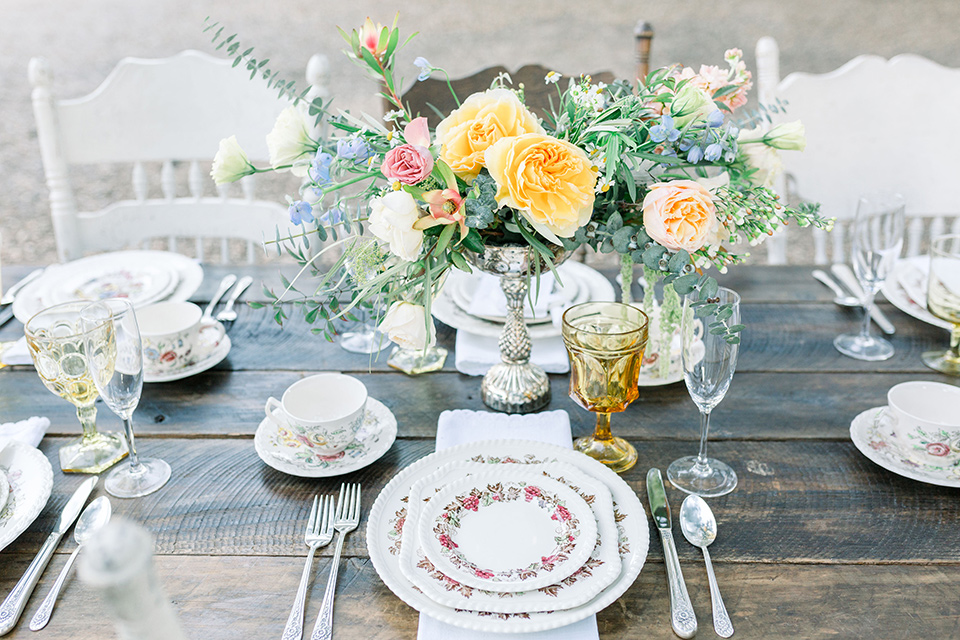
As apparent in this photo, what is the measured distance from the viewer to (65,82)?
5422 mm

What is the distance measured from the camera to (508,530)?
0.77 metres

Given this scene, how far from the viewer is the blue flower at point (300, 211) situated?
84cm

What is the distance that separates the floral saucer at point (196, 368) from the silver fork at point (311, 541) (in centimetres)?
35

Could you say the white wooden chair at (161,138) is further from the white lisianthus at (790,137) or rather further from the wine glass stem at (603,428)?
the white lisianthus at (790,137)

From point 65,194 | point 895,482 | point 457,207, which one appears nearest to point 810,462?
point 895,482

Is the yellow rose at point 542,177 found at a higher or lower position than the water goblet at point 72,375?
higher

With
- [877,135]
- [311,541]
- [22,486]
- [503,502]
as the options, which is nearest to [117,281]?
[22,486]

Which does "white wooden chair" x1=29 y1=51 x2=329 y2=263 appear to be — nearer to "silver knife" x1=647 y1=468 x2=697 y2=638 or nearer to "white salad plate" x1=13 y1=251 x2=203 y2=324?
"white salad plate" x1=13 y1=251 x2=203 y2=324

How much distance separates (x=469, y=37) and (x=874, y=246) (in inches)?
179

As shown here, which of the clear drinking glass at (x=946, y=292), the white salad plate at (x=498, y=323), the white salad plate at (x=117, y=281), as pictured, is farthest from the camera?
the white salad plate at (x=117, y=281)

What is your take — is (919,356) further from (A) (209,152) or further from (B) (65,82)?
(B) (65,82)

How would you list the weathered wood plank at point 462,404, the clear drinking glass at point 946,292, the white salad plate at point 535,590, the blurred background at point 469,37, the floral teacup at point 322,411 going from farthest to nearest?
the blurred background at point 469,37 → the clear drinking glass at point 946,292 → the weathered wood plank at point 462,404 → the floral teacup at point 322,411 → the white salad plate at point 535,590

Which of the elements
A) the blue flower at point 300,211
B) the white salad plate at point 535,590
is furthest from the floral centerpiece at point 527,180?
the white salad plate at point 535,590

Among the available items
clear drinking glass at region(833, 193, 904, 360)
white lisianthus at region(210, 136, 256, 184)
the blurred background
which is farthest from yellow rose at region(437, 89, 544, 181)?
the blurred background
